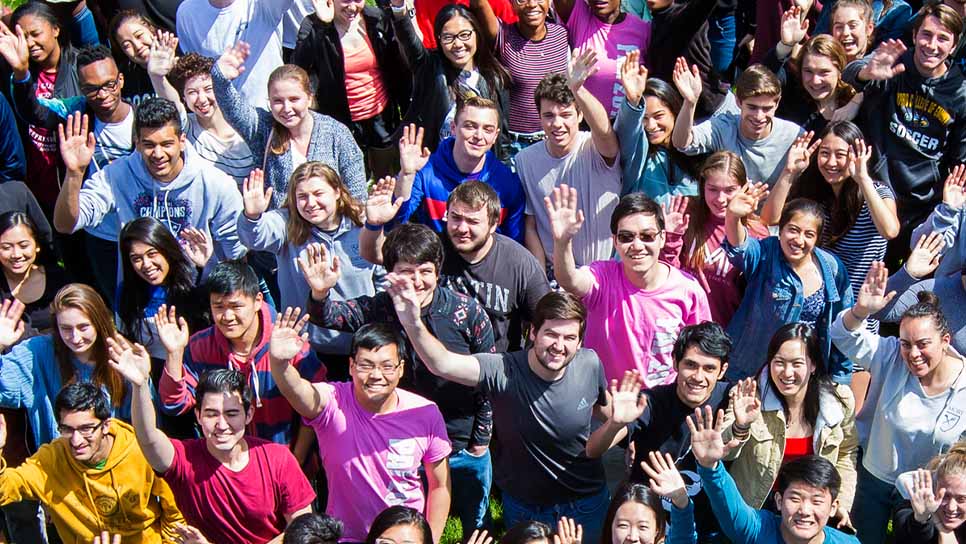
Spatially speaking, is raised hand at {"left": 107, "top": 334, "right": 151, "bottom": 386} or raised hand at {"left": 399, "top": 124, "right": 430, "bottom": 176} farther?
raised hand at {"left": 399, "top": 124, "right": 430, "bottom": 176}

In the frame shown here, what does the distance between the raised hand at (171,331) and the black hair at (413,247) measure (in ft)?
3.70

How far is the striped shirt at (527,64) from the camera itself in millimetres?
8852

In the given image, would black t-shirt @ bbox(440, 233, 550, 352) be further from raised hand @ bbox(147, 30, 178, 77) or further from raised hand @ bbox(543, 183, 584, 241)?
raised hand @ bbox(147, 30, 178, 77)

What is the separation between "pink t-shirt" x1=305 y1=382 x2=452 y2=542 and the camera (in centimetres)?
645

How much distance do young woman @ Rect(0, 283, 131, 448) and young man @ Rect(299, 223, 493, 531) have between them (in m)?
1.15

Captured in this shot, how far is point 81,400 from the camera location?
628 centimetres

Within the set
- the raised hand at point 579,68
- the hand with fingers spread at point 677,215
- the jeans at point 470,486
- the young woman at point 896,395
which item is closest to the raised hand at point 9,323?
the jeans at point 470,486

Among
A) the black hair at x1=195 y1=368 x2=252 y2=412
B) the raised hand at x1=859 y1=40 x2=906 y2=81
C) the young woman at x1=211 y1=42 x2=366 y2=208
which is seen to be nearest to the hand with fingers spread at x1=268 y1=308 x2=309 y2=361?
the black hair at x1=195 y1=368 x2=252 y2=412

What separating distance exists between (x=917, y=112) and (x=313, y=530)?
4.82 m

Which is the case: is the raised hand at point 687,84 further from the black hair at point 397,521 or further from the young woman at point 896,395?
the black hair at point 397,521

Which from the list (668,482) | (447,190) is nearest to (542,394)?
(668,482)

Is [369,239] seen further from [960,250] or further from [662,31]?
[960,250]

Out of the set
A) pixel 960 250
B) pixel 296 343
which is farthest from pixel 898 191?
pixel 296 343

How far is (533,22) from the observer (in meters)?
8.76
